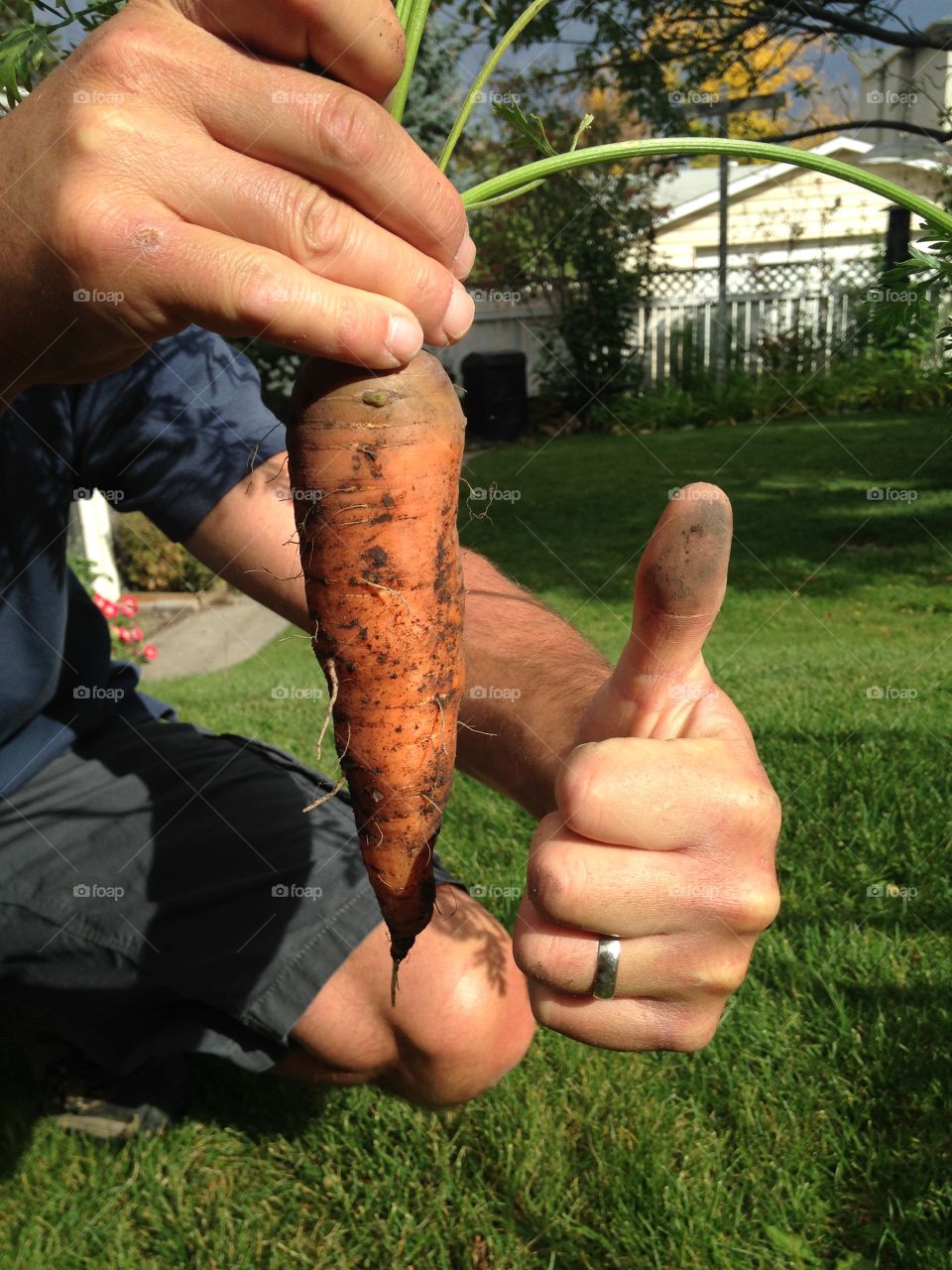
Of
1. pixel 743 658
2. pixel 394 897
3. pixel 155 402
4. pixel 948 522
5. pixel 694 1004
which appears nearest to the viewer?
pixel 694 1004

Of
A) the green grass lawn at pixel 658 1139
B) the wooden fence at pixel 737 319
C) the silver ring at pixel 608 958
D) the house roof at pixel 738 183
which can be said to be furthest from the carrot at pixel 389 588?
the house roof at pixel 738 183

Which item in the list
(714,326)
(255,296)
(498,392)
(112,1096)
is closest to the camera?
(255,296)

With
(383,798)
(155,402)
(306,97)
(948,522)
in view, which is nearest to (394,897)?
(383,798)

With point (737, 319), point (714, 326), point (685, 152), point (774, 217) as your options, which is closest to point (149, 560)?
point (685, 152)

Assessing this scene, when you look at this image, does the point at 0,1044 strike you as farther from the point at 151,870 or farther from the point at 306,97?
the point at 306,97

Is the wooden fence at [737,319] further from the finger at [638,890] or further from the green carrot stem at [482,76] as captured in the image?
the finger at [638,890]

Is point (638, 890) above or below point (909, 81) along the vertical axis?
below

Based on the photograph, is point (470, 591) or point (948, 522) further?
point (948, 522)

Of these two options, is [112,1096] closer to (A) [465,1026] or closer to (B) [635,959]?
(A) [465,1026]
